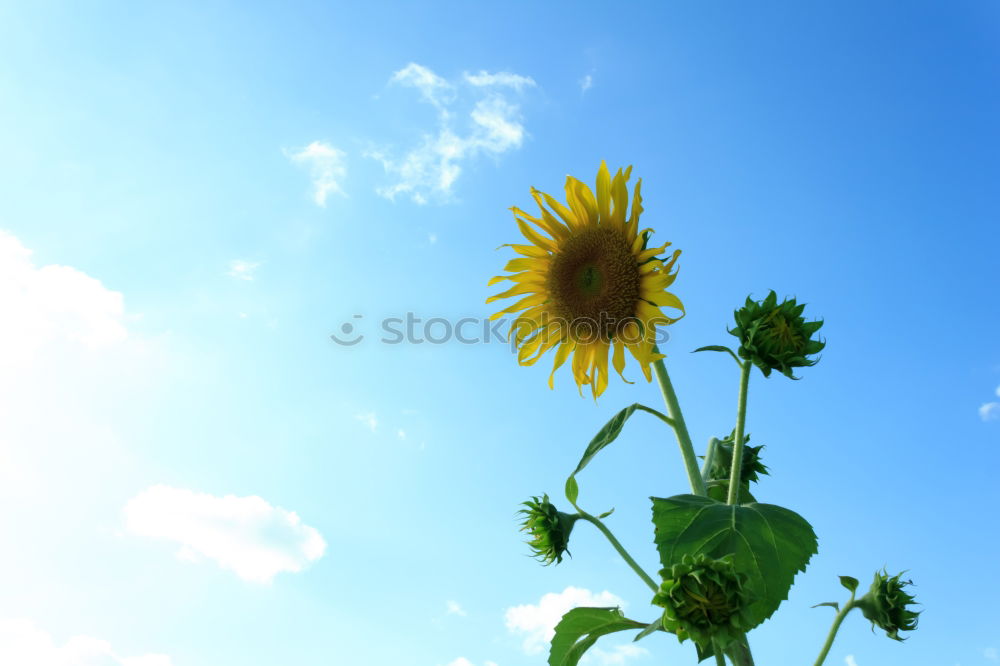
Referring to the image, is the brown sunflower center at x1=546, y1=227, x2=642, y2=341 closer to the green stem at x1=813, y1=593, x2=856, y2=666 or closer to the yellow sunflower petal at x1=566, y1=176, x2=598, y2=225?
the yellow sunflower petal at x1=566, y1=176, x2=598, y2=225

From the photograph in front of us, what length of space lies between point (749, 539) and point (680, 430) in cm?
71

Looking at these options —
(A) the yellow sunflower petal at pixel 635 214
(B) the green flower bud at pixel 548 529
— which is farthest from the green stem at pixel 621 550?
(A) the yellow sunflower petal at pixel 635 214

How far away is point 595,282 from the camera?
446 centimetres

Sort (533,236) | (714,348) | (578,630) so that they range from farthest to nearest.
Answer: (533,236) → (578,630) → (714,348)

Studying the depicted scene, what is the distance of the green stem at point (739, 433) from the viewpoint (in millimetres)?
3422

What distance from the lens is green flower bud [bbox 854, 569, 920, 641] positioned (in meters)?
3.73

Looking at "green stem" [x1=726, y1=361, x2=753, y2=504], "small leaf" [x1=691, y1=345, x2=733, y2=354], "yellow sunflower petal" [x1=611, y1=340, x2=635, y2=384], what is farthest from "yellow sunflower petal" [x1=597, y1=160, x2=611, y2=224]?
"green stem" [x1=726, y1=361, x2=753, y2=504]

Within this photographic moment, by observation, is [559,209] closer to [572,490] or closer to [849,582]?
[572,490]

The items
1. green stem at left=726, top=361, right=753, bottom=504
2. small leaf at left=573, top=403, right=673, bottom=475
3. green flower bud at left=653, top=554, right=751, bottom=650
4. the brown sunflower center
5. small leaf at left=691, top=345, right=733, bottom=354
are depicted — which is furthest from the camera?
the brown sunflower center

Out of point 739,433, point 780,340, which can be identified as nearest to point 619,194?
point 780,340

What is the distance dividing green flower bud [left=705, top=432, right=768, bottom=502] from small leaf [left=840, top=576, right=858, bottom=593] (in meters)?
0.65

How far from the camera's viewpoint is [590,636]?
395cm

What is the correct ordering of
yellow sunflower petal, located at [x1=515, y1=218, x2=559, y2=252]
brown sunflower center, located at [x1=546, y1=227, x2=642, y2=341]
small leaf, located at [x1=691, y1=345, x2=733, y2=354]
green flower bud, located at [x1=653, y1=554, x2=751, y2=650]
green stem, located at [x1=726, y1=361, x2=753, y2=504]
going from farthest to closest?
yellow sunflower petal, located at [x1=515, y1=218, x2=559, y2=252] → brown sunflower center, located at [x1=546, y1=227, x2=642, y2=341] → small leaf, located at [x1=691, y1=345, x2=733, y2=354] → green stem, located at [x1=726, y1=361, x2=753, y2=504] → green flower bud, located at [x1=653, y1=554, x2=751, y2=650]

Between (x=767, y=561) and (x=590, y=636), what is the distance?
115 centimetres
